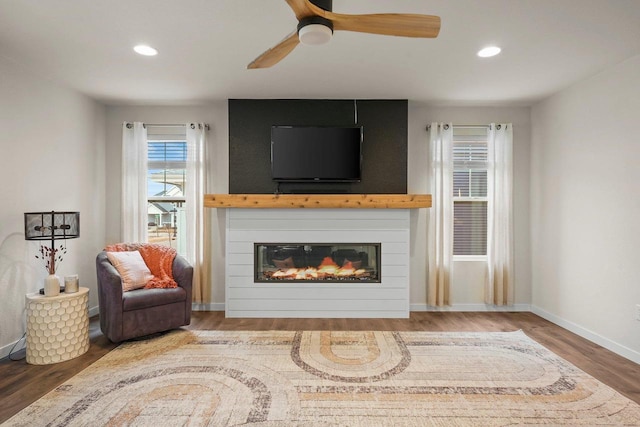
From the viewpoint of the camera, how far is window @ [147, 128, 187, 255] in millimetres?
4602

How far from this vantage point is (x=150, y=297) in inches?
137

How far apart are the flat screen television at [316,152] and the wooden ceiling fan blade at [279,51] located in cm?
190

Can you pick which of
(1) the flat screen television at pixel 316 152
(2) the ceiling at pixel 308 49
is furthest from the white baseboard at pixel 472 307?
(2) the ceiling at pixel 308 49

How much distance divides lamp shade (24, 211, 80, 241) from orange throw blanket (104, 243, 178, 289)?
1.95ft

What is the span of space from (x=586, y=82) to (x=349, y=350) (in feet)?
11.3

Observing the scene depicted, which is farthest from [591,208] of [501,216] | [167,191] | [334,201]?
[167,191]

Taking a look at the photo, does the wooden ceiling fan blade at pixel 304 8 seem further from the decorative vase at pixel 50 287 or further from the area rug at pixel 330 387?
the decorative vase at pixel 50 287

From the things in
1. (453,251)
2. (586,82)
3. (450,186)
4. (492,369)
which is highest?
(586,82)

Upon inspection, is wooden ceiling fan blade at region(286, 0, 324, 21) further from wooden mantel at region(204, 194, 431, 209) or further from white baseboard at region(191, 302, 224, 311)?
white baseboard at region(191, 302, 224, 311)

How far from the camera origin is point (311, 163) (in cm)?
427

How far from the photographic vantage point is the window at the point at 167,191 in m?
4.60

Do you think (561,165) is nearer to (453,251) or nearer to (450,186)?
(450,186)

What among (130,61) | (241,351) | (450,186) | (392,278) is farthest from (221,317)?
(450,186)

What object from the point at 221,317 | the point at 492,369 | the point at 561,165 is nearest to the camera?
the point at 492,369
